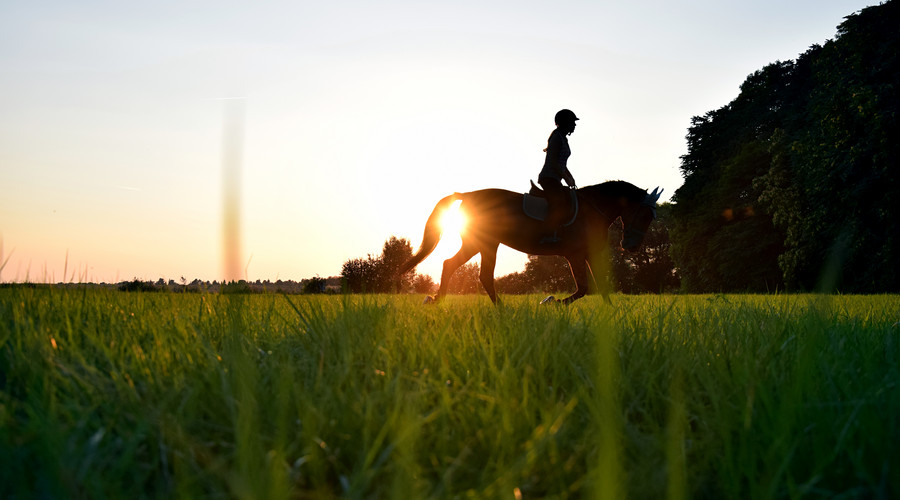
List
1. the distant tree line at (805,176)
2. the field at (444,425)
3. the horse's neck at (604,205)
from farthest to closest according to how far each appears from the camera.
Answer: the distant tree line at (805,176), the horse's neck at (604,205), the field at (444,425)

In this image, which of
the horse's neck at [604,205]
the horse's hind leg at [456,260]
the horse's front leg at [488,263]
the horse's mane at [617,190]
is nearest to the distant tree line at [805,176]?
the horse's mane at [617,190]

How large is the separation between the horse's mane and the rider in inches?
24.2

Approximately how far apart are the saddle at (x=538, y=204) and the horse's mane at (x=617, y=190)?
509 mm

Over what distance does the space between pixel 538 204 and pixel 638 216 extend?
1.92 metres

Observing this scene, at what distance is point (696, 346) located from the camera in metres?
3.47

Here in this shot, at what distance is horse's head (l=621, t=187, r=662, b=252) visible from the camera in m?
8.99

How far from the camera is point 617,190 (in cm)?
894

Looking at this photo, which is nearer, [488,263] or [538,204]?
[538,204]

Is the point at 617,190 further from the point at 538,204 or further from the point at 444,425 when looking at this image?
the point at 444,425

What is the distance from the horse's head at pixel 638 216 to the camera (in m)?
8.99

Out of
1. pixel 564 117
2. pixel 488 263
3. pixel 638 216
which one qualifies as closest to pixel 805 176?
pixel 638 216

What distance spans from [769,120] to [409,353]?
38.1m

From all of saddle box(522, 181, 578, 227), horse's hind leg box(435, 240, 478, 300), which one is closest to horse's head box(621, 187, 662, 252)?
saddle box(522, 181, 578, 227)

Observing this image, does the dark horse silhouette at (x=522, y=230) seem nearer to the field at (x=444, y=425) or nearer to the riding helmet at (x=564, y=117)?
the riding helmet at (x=564, y=117)
